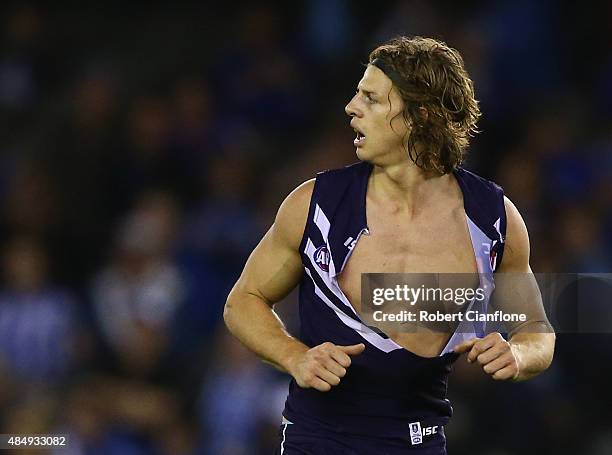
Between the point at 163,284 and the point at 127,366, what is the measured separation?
706 millimetres

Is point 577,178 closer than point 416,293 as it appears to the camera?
No

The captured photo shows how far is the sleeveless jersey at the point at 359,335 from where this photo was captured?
4.46 m

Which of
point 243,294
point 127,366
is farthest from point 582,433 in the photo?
point 243,294

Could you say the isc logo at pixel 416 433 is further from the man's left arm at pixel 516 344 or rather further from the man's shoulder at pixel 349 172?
the man's shoulder at pixel 349 172

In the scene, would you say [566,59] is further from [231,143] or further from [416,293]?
[416,293]

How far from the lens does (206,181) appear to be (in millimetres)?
9586

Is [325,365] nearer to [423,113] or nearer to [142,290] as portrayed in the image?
[423,113]

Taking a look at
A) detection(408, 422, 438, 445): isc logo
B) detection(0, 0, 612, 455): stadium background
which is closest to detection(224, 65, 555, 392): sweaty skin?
detection(408, 422, 438, 445): isc logo

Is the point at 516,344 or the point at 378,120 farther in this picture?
the point at 378,120

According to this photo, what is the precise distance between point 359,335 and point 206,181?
5263 millimetres

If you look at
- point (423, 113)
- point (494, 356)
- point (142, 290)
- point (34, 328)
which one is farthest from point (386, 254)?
point (34, 328)

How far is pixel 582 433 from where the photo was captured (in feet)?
24.7

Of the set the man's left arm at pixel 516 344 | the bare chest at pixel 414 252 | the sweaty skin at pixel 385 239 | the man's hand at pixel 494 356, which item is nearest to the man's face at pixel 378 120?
the sweaty skin at pixel 385 239

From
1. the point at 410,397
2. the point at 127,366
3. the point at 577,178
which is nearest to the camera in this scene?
the point at 410,397
